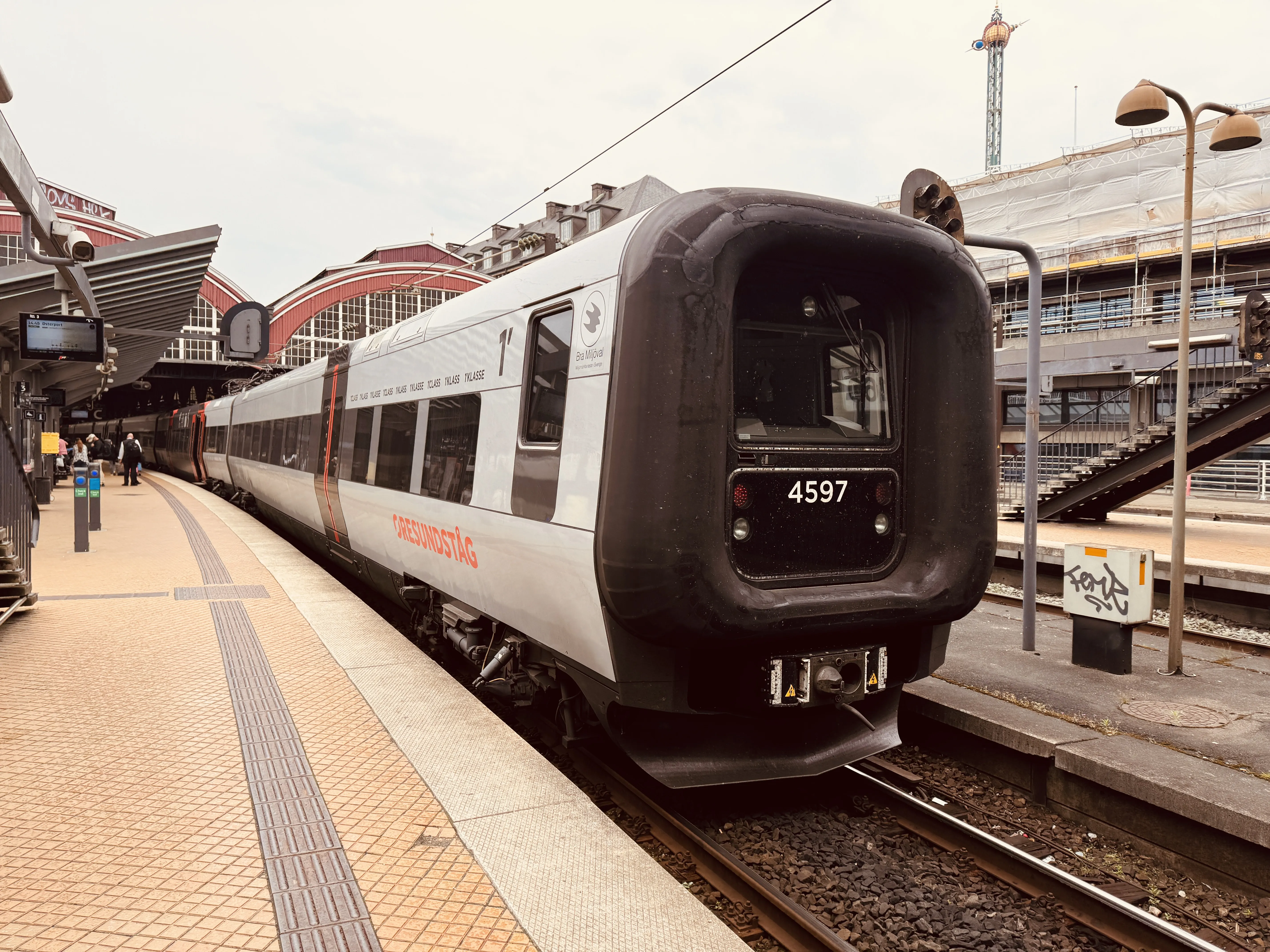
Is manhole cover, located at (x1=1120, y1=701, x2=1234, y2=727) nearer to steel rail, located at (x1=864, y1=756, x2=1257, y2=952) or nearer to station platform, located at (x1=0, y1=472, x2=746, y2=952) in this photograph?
steel rail, located at (x1=864, y1=756, x2=1257, y2=952)

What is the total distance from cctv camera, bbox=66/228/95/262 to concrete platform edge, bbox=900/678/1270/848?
8.70 metres

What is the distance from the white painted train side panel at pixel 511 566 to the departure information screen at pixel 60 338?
862 cm

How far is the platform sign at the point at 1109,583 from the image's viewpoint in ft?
20.3

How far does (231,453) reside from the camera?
1989 cm

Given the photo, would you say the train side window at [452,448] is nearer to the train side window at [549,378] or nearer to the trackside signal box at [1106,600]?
the train side window at [549,378]

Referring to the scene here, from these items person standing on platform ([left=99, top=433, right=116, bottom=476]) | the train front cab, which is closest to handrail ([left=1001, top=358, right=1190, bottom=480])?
the train front cab

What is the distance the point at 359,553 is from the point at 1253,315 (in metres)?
12.1

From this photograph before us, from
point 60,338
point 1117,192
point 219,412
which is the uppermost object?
point 1117,192

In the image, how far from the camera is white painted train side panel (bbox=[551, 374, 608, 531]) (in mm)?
4086

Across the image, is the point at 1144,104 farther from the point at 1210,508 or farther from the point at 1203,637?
the point at 1210,508

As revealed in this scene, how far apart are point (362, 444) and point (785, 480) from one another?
5.39 meters

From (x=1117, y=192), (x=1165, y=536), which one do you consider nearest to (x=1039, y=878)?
(x=1165, y=536)

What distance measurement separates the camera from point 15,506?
332 inches

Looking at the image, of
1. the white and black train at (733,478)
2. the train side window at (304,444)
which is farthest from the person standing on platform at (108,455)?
the white and black train at (733,478)
